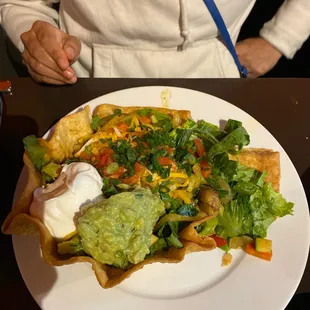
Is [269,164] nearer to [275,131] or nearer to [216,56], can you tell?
[275,131]

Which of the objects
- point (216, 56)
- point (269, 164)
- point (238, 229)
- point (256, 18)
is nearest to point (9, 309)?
point (238, 229)

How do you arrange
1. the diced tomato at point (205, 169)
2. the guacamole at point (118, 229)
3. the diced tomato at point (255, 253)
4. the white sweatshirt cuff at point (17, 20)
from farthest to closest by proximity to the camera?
the white sweatshirt cuff at point (17, 20)
the diced tomato at point (205, 169)
the diced tomato at point (255, 253)
the guacamole at point (118, 229)

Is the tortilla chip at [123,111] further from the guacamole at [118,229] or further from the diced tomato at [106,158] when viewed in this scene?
the guacamole at [118,229]

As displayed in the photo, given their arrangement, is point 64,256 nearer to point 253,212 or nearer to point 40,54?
point 253,212

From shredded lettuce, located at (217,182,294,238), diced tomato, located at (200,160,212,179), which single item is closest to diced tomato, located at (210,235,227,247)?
shredded lettuce, located at (217,182,294,238)

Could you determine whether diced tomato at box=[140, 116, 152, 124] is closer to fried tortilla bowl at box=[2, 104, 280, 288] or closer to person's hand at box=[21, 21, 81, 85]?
fried tortilla bowl at box=[2, 104, 280, 288]

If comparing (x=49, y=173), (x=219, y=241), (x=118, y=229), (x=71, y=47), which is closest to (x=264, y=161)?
(x=219, y=241)

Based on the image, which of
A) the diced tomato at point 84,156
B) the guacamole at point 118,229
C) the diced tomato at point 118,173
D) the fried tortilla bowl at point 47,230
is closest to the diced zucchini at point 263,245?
the fried tortilla bowl at point 47,230
